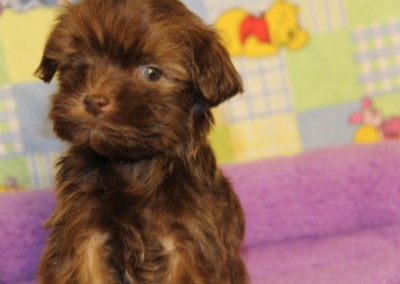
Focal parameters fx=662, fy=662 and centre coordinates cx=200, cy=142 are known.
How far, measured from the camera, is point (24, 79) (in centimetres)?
546

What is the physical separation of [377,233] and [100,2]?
300 cm

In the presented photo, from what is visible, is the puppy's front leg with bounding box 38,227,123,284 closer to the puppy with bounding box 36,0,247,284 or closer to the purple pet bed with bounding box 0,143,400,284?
the puppy with bounding box 36,0,247,284

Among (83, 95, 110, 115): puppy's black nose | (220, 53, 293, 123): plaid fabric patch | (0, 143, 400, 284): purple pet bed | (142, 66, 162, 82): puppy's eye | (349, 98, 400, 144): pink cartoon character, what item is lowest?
(0, 143, 400, 284): purple pet bed

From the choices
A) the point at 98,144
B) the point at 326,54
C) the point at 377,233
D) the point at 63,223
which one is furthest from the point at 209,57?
the point at 326,54

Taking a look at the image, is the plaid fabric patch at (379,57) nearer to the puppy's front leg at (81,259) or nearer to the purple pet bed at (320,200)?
the purple pet bed at (320,200)

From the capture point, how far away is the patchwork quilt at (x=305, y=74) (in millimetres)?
5848

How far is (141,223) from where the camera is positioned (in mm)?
3406

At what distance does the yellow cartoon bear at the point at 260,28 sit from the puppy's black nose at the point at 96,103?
294cm

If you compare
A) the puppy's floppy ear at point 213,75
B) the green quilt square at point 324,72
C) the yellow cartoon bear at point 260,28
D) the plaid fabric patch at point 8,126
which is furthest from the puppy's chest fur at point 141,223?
the green quilt square at point 324,72

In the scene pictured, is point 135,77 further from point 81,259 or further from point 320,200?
point 320,200

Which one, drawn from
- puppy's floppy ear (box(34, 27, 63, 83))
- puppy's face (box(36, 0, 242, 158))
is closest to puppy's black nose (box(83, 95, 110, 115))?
puppy's face (box(36, 0, 242, 158))

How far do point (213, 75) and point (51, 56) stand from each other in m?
0.89

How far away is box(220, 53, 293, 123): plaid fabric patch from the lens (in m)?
5.91

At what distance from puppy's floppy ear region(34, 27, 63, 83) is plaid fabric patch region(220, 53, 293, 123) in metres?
2.49
